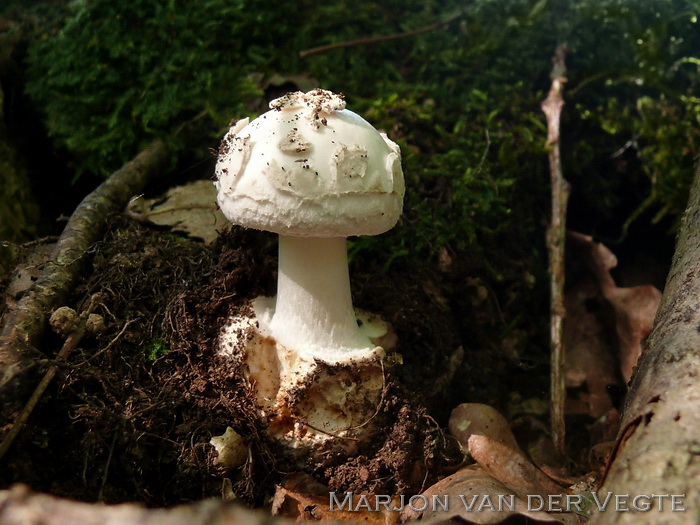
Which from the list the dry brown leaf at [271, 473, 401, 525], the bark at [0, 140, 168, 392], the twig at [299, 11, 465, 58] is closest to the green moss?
the bark at [0, 140, 168, 392]

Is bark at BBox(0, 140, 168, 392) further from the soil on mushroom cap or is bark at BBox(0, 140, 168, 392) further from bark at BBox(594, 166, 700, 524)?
bark at BBox(594, 166, 700, 524)

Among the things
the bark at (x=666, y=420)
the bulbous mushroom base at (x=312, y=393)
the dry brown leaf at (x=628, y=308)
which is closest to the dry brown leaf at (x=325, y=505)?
the bulbous mushroom base at (x=312, y=393)

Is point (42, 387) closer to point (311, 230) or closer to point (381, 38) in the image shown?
point (311, 230)

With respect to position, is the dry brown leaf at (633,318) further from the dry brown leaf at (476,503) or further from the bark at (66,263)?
the bark at (66,263)

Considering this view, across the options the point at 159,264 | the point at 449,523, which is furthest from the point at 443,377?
the point at 159,264

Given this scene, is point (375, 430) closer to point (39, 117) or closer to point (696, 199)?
point (696, 199)
